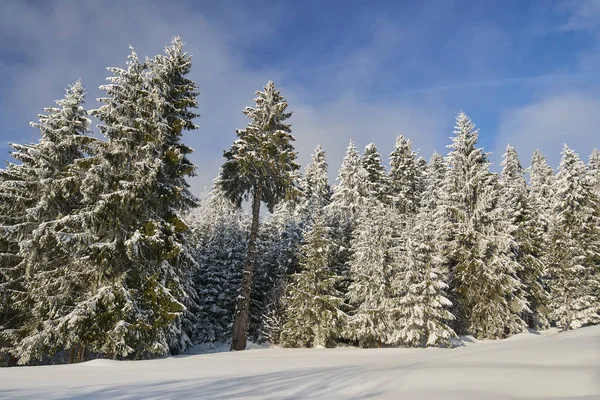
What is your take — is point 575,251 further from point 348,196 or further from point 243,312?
point 243,312

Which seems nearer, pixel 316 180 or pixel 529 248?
pixel 529 248

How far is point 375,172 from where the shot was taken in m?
36.8

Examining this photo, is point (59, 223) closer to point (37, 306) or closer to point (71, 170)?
point (71, 170)

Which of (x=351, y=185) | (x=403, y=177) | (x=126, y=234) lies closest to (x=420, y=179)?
(x=403, y=177)

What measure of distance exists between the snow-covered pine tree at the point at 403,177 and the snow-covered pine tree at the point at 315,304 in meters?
14.8

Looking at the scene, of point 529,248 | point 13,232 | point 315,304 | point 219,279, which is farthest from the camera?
point 219,279

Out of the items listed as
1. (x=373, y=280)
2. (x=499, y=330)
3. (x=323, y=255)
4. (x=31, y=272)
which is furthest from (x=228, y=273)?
(x=499, y=330)

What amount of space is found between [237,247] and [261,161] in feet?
41.9

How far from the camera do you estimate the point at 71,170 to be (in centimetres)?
1444

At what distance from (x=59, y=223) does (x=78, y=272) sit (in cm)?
195

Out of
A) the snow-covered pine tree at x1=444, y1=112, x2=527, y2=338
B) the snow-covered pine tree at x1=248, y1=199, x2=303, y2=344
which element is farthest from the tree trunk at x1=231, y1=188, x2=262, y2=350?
the snow-covered pine tree at x1=444, y1=112, x2=527, y2=338

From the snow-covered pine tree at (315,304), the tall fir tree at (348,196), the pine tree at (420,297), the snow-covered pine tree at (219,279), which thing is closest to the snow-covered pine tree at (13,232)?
the snow-covered pine tree at (219,279)

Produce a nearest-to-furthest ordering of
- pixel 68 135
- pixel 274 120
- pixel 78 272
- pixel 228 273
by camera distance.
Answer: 1. pixel 78 272
2. pixel 68 135
3. pixel 274 120
4. pixel 228 273

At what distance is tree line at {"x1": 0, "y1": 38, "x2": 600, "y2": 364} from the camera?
44.3 ft
